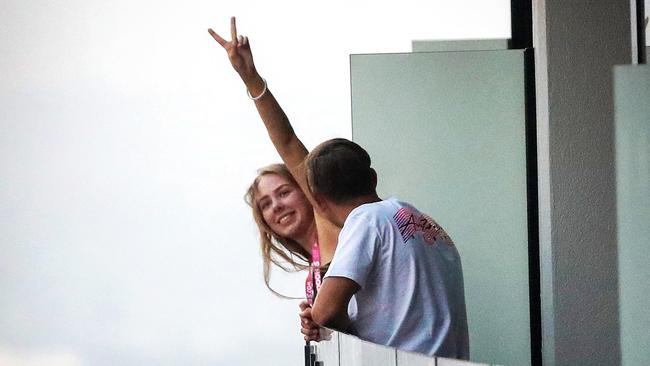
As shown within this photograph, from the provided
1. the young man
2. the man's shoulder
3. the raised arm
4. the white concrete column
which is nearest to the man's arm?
the young man

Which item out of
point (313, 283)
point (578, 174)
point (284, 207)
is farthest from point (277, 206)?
point (578, 174)

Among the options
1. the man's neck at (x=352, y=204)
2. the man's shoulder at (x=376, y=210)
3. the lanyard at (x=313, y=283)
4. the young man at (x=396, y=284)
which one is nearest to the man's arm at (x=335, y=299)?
the young man at (x=396, y=284)

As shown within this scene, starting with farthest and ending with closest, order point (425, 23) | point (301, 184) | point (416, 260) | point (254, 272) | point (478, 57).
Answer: point (254, 272) < point (425, 23) < point (301, 184) < point (478, 57) < point (416, 260)

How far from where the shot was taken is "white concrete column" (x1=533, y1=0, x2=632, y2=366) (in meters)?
3.59

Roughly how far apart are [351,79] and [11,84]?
8.11m

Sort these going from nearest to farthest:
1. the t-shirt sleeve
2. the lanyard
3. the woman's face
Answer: the t-shirt sleeve
the lanyard
the woman's face

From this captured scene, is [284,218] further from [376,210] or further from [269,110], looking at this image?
[376,210]

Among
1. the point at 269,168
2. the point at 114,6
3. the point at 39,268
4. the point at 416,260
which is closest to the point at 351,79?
the point at 269,168

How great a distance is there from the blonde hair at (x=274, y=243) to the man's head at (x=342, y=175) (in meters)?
1.08

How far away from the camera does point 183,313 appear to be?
12.6 meters

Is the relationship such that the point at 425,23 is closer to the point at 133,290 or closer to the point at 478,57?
the point at 478,57

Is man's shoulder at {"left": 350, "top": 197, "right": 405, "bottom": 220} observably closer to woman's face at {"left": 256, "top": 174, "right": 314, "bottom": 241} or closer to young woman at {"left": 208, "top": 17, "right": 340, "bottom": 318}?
young woman at {"left": 208, "top": 17, "right": 340, "bottom": 318}

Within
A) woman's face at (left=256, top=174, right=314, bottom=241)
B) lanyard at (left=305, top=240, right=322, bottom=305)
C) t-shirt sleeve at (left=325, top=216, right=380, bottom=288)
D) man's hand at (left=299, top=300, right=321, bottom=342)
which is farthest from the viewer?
woman's face at (left=256, top=174, right=314, bottom=241)

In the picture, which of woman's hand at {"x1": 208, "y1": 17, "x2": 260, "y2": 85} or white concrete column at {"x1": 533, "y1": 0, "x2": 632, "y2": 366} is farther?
woman's hand at {"x1": 208, "y1": 17, "x2": 260, "y2": 85}
